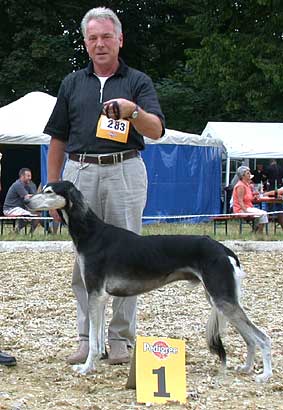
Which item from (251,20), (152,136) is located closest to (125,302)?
(152,136)

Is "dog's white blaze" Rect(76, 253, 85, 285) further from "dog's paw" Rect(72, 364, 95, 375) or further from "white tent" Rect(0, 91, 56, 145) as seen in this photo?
"white tent" Rect(0, 91, 56, 145)

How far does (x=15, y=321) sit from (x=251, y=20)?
21.7 metres

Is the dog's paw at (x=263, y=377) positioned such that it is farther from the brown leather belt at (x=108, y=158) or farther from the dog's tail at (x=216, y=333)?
the brown leather belt at (x=108, y=158)

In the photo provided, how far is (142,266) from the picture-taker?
4.36 m

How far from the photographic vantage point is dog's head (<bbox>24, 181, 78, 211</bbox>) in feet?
14.5

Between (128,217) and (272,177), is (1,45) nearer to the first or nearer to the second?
(272,177)

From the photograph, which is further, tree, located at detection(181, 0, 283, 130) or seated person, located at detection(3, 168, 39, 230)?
tree, located at detection(181, 0, 283, 130)

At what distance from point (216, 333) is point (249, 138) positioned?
14712mm

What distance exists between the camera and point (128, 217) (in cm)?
473

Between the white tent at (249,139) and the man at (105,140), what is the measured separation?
44.5ft

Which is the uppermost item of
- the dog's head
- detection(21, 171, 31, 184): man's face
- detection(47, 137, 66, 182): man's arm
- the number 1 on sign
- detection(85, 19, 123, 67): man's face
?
detection(85, 19, 123, 67): man's face

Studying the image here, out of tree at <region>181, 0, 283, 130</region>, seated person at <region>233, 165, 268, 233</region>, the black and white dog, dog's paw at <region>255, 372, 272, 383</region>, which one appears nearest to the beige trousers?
the black and white dog

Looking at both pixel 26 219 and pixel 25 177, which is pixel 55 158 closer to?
pixel 26 219

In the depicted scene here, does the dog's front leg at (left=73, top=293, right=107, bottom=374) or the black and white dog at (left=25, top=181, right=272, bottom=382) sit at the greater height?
the black and white dog at (left=25, top=181, right=272, bottom=382)
